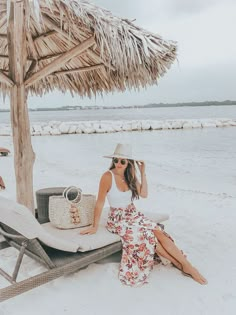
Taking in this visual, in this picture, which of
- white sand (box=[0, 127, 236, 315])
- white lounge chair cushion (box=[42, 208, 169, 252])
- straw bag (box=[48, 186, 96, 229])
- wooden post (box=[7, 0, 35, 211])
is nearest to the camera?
white sand (box=[0, 127, 236, 315])

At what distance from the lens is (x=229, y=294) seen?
2812 millimetres

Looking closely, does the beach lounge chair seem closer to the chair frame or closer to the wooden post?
the chair frame

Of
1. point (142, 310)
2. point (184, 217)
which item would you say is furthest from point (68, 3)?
point (184, 217)

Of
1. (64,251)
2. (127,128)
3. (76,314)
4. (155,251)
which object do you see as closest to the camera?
(76,314)

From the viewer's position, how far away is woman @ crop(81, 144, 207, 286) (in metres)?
2.96

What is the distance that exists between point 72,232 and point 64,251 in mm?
288

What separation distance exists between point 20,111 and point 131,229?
5.46 ft

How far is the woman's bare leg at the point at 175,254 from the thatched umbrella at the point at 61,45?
1510 mm

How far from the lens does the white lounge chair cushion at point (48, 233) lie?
2.56 m

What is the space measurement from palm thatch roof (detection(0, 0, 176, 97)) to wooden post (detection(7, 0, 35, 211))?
3.5 inches

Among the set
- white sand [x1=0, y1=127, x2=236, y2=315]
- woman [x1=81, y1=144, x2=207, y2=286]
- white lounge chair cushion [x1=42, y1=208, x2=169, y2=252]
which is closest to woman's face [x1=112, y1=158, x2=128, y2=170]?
woman [x1=81, y1=144, x2=207, y2=286]

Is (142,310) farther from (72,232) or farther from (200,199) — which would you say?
(200,199)

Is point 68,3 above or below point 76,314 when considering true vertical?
above

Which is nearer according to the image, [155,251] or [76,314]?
[76,314]
